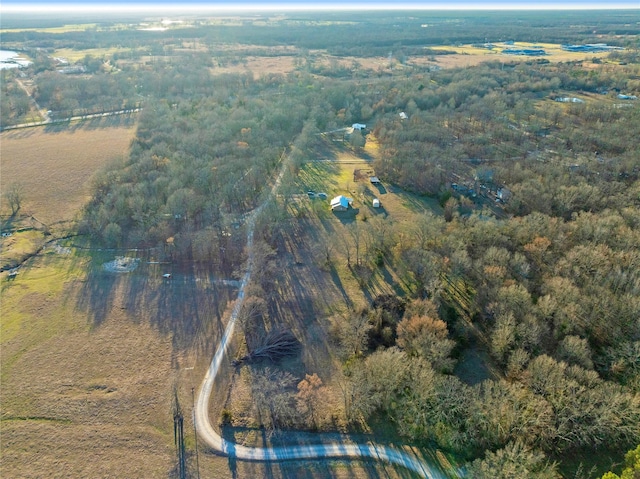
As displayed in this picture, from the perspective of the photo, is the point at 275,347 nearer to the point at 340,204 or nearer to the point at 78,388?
the point at 78,388

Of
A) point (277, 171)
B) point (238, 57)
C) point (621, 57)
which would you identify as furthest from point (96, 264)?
point (621, 57)

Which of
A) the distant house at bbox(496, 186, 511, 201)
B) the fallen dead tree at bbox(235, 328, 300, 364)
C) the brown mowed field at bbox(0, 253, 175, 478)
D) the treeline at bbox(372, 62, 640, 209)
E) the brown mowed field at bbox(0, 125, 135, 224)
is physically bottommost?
the brown mowed field at bbox(0, 253, 175, 478)

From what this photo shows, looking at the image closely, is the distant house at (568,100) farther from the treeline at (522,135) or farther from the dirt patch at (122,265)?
the dirt patch at (122,265)

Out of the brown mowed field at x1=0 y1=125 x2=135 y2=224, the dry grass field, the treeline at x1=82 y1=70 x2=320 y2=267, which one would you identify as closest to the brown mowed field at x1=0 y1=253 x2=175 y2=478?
the dry grass field

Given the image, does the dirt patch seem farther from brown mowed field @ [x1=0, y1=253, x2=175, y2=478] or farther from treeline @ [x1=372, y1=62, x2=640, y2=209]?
treeline @ [x1=372, y1=62, x2=640, y2=209]

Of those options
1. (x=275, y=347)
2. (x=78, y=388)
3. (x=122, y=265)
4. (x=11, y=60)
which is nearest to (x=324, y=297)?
(x=275, y=347)
